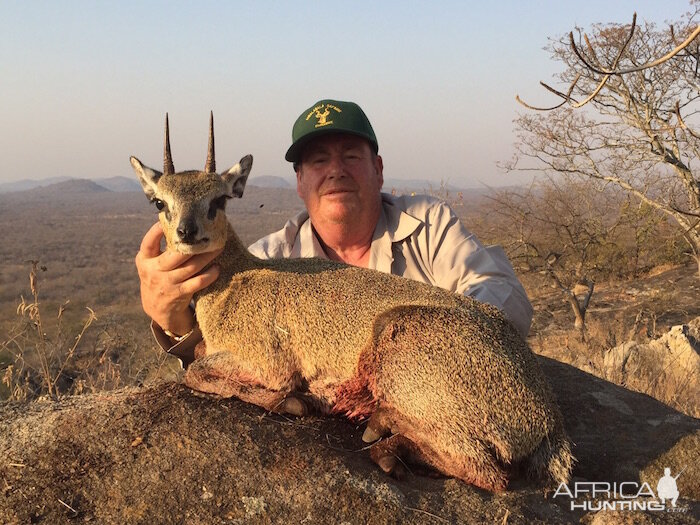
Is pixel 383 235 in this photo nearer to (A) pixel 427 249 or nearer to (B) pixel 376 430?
(A) pixel 427 249

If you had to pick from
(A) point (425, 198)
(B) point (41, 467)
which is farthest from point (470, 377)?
(A) point (425, 198)

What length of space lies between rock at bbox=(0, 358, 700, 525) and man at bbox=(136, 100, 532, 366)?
2.64 m

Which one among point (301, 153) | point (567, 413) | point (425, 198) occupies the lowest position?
point (567, 413)

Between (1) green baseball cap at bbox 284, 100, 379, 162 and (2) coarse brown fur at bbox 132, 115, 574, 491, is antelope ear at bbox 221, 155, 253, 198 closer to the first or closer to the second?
(2) coarse brown fur at bbox 132, 115, 574, 491

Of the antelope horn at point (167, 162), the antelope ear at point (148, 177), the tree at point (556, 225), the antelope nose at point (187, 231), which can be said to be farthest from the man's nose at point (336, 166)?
the tree at point (556, 225)

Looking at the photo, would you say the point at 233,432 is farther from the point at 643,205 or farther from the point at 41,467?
the point at 643,205

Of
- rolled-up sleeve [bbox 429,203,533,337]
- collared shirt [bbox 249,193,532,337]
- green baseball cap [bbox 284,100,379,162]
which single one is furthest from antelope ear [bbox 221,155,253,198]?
rolled-up sleeve [bbox 429,203,533,337]

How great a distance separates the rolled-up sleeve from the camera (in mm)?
6305

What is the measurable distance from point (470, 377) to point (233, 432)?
1.85m

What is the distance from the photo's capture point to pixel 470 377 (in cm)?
401

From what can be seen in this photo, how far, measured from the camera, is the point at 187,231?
185 inches

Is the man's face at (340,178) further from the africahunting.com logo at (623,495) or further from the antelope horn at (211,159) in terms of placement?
the africahunting.com logo at (623,495)

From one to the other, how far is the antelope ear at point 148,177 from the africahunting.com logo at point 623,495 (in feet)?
14.8

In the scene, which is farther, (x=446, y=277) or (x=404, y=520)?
(x=446, y=277)
